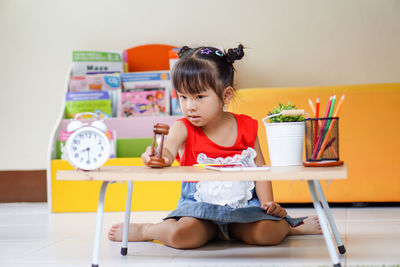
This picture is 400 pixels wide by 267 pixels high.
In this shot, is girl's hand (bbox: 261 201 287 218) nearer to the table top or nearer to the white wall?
the table top

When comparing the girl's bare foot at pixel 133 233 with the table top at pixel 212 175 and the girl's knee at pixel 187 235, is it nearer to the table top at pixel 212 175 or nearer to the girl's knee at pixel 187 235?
the girl's knee at pixel 187 235

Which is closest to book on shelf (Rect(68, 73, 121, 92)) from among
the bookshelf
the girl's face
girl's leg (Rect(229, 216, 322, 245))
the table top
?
the bookshelf

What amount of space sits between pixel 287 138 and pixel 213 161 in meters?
0.33

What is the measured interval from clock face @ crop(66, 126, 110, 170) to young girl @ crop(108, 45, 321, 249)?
242 millimetres

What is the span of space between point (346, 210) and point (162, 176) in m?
1.43

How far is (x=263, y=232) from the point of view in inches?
59.7

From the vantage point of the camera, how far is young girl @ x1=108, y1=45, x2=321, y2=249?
152 cm

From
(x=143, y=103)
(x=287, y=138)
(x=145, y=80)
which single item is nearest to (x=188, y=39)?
(x=145, y=80)

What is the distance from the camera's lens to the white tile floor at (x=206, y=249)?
1333mm

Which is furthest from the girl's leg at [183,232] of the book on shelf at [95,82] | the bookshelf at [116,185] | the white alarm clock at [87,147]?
the book on shelf at [95,82]

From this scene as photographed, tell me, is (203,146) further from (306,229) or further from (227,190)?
(306,229)

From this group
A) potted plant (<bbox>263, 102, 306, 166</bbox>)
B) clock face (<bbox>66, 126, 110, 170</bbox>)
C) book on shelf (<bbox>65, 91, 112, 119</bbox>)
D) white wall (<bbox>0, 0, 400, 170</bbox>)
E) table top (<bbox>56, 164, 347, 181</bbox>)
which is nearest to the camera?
table top (<bbox>56, 164, 347, 181</bbox>)

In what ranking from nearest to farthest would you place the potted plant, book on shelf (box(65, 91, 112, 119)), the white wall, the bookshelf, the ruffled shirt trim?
the potted plant → the ruffled shirt trim → the bookshelf → book on shelf (box(65, 91, 112, 119)) → the white wall

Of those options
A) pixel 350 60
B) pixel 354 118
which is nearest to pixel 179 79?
pixel 354 118
